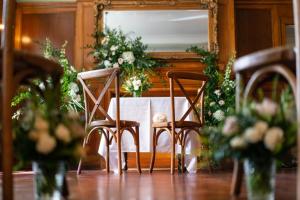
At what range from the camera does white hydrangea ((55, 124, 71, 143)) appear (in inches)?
49.2

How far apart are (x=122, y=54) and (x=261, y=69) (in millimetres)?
3529

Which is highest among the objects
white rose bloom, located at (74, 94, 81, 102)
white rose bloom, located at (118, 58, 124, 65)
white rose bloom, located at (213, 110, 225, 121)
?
white rose bloom, located at (118, 58, 124, 65)

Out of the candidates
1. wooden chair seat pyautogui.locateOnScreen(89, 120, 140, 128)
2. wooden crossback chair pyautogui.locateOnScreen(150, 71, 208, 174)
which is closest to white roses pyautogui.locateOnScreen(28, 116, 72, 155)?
wooden chair seat pyautogui.locateOnScreen(89, 120, 140, 128)

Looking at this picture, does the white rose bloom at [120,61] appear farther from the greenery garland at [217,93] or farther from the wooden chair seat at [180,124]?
the wooden chair seat at [180,124]

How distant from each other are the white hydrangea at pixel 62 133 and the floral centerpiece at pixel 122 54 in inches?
137

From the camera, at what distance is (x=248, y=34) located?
5.56m

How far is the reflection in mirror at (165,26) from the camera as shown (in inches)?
213

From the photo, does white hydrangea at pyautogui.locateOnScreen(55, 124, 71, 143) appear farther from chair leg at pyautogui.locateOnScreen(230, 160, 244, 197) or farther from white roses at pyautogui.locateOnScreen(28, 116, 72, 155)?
chair leg at pyautogui.locateOnScreen(230, 160, 244, 197)

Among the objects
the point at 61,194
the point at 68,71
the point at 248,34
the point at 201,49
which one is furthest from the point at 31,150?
the point at 248,34

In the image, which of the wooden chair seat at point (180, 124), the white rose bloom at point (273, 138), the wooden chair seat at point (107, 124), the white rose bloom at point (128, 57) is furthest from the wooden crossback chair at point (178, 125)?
the white rose bloom at point (273, 138)

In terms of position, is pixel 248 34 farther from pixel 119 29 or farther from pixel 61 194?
pixel 61 194

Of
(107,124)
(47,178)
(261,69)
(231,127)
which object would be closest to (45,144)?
(47,178)

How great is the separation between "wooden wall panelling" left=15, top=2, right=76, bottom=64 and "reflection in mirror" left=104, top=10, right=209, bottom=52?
482 millimetres

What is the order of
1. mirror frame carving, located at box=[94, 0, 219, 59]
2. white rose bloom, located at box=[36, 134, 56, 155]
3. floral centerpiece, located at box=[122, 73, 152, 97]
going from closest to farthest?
white rose bloom, located at box=[36, 134, 56, 155]
floral centerpiece, located at box=[122, 73, 152, 97]
mirror frame carving, located at box=[94, 0, 219, 59]
